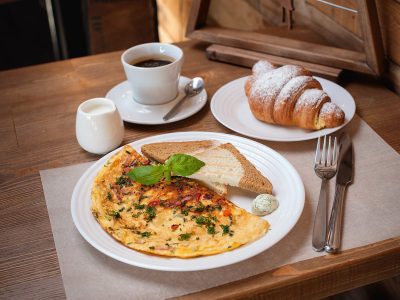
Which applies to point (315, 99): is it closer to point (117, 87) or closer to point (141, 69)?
point (141, 69)

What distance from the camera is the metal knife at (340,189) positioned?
3.24ft

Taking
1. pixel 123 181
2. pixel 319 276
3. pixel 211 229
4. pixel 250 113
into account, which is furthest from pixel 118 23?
pixel 319 276

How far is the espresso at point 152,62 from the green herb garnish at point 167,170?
1.54 feet

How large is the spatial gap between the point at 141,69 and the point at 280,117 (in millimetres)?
405

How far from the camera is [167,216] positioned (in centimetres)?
105

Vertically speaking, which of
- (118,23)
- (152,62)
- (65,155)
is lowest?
(118,23)

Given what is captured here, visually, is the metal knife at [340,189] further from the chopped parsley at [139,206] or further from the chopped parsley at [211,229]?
the chopped parsley at [139,206]

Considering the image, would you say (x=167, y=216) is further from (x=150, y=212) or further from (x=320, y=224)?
(x=320, y=224)

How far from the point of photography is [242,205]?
1.11m

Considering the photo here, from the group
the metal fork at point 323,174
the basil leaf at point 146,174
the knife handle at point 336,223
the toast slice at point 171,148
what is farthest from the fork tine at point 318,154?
the basil leaf at point 146,174

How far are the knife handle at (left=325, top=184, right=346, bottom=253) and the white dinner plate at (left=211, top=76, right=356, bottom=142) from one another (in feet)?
0.69

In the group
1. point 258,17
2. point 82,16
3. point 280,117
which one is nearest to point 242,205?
point 280,117

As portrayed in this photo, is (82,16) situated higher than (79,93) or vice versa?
(79,93)

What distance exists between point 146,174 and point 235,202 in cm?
20
